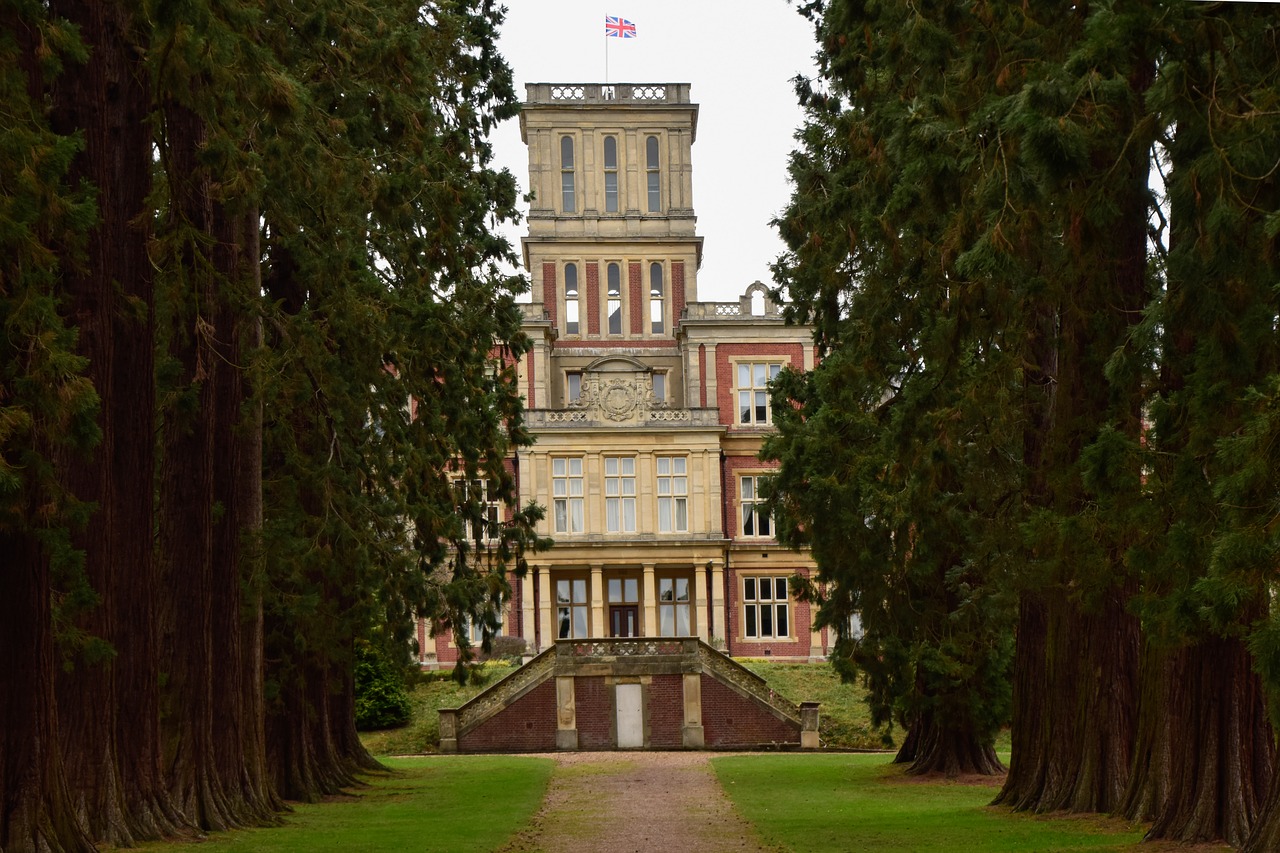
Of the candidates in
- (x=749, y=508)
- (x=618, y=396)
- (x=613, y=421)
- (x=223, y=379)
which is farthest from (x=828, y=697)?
(x=223, y=379)

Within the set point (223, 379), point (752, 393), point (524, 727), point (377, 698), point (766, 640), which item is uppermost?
point (752, 393)

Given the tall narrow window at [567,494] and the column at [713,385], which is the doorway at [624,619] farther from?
the column at [713,385]

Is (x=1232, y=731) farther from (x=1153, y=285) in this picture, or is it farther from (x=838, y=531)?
(x=838, y=531)

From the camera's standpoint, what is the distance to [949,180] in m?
11.9

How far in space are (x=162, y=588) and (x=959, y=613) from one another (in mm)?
11134

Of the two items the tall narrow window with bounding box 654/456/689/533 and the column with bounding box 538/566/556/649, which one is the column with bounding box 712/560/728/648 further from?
the column with bounding box 538/566/556/649

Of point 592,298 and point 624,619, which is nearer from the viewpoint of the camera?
point 624,619

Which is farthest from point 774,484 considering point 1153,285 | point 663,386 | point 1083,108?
point 663,386

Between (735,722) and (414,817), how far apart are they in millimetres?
21542

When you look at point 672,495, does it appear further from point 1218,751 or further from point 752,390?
point 1218,751

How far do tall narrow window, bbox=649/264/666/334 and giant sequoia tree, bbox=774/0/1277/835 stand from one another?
32.4 metres

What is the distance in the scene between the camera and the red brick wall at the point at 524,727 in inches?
1532

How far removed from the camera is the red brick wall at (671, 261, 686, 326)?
177 feet

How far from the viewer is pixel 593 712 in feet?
132
